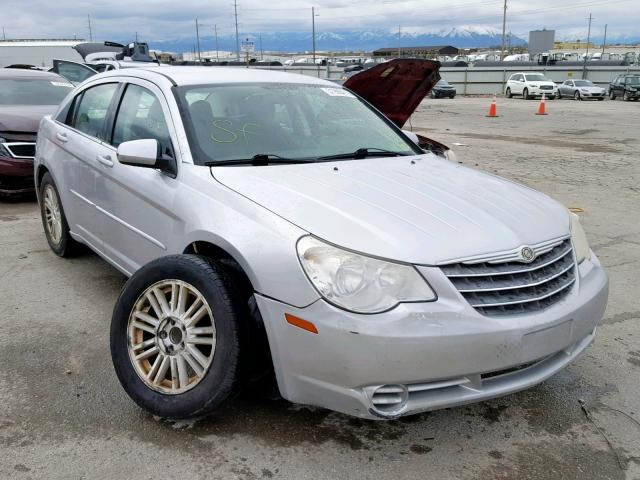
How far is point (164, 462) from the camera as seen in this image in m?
2.70

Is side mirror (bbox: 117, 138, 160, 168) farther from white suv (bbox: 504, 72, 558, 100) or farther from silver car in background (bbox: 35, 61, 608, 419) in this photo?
white suv (bbox: 504, 72, 558, 100)

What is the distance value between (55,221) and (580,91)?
3495 centimetres

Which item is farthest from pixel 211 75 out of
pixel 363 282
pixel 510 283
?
pixel 510 283

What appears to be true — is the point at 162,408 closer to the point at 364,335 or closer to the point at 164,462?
the point at 164,462

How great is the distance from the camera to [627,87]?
33906 millimetres

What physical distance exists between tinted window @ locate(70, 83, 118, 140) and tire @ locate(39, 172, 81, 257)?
2.08 feet

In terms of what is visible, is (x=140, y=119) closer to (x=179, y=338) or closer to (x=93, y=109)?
(x=93, y=109)

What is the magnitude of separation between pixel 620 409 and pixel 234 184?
7.19ft

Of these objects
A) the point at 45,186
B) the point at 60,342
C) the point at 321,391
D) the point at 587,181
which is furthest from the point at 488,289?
the point at 587,181

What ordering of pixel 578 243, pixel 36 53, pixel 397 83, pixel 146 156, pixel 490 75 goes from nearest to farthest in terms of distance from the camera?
pixel 578 243
pixel 146 156
pixel 397 83
pixel 36 53
pixel 490 75

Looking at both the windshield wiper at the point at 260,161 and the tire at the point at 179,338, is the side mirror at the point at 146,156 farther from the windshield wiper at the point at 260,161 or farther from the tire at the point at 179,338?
the tire at the point at 179,338

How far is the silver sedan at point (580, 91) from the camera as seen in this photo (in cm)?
3491

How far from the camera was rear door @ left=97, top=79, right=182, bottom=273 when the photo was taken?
3461 mm

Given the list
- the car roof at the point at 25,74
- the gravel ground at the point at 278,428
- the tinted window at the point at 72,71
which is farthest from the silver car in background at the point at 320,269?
the tinted window at the point at 72,71
